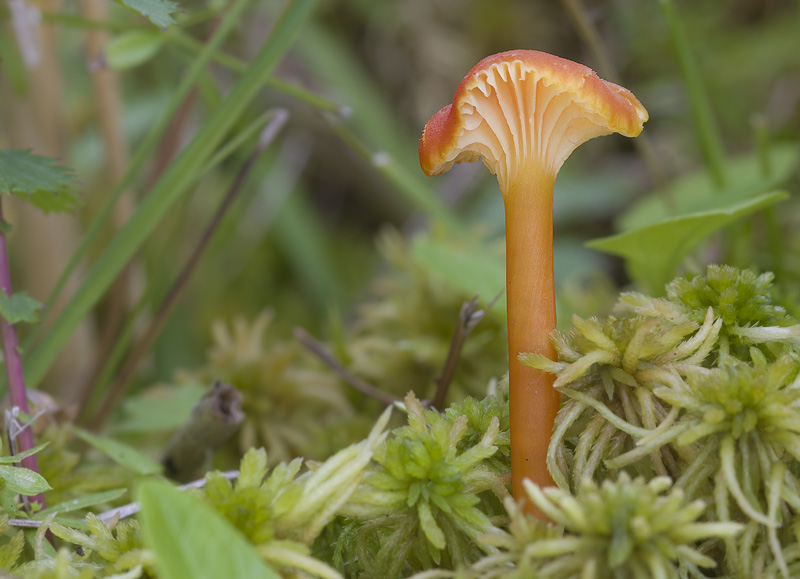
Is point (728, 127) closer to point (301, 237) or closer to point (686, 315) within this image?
point (301, 237)

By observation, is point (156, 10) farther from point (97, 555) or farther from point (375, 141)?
point (375, 141)

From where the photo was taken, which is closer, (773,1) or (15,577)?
(15,577)

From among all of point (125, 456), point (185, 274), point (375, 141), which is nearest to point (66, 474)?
point (125, 456)

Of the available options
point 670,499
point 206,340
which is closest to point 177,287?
point 670,499

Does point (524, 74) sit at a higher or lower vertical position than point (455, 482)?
higher

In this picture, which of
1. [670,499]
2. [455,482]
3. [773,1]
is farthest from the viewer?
[773,1]

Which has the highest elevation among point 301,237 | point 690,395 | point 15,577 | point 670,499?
point 301,237
